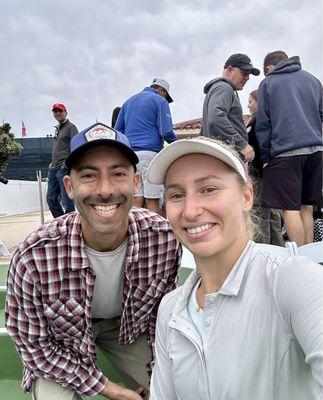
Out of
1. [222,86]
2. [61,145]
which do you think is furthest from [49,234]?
[61,145]

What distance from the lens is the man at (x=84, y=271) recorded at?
157 cm

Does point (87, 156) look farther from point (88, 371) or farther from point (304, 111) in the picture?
point (304, 111)

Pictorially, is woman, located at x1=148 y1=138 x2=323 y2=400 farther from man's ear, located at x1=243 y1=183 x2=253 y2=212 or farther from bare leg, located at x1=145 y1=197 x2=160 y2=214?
bare leg, located at x1=145 y1=197 x2=160 y2=214

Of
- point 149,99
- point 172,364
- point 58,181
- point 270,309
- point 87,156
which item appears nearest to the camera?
point 270,309

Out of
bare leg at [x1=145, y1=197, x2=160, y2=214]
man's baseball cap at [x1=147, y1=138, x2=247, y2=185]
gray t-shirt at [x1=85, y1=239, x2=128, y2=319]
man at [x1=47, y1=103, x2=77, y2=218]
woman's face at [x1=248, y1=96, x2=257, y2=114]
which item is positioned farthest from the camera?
man at [x1=47, y1=103, x2=77, y2=218]

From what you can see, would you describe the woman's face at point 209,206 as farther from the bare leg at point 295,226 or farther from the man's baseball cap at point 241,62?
the man's baseball cap at point 241,62

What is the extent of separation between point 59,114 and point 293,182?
343cm

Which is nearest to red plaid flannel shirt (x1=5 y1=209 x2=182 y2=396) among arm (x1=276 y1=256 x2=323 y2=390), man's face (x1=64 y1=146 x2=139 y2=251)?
man's face (x1=64 y1=146 x2=139 y2=251)

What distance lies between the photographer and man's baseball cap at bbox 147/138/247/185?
1032mm

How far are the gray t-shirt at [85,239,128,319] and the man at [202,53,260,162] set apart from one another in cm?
154

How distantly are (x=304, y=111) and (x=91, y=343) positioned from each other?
219 centimetres

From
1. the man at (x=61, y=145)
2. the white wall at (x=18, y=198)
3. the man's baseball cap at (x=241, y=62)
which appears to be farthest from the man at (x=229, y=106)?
the white wall at (x=18, y=198)

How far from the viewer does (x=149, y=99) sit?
3.48 m

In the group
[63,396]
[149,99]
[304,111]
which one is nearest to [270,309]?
[63,396]
